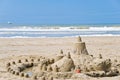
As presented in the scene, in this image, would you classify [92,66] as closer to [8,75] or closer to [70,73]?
[70,73]

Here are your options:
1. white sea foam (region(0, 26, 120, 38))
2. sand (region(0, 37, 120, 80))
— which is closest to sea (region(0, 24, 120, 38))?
white sea foam (region(0, 26, 120, 38))

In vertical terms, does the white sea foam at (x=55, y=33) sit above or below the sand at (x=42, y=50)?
above

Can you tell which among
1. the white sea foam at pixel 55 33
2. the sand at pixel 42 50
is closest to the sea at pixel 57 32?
the white sea foam at pixel 55 33

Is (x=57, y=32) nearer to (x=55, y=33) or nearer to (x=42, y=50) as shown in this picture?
(x=55, y=33)

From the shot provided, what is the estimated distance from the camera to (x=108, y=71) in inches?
573

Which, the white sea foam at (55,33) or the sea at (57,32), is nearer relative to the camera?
the white sea foam at (55,33)

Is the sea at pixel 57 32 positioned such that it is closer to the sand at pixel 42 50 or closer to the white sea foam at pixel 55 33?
the white sea foam at pixel 55 33

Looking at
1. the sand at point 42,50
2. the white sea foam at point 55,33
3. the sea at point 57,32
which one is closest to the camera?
the sand at point 42,50

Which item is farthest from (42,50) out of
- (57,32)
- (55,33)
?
(57,32)

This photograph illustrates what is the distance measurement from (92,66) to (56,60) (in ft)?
6.39

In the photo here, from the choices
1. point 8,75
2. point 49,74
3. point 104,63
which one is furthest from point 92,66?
point 8,75

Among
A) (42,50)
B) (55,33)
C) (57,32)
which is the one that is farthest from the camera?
(57,32)

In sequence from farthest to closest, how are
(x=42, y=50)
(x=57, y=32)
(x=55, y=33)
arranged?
(x=57, y=32) < (x=55, y=33) < (x=42, y=50)

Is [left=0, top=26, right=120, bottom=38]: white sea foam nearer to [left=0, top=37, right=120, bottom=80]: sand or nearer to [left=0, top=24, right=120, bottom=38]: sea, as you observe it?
[left=0, top=24, right=120, bottom=38]: sea
